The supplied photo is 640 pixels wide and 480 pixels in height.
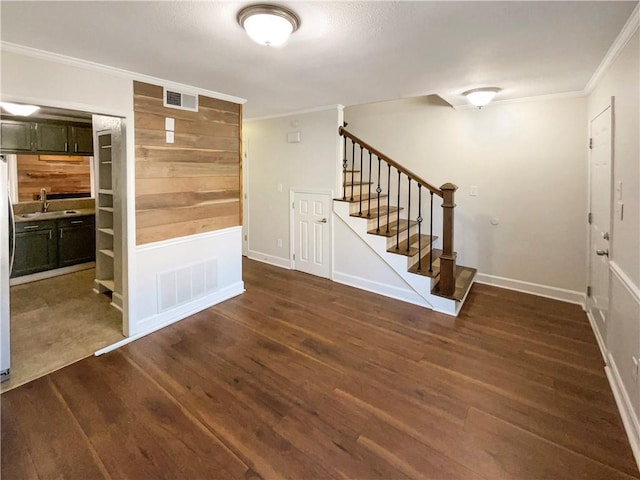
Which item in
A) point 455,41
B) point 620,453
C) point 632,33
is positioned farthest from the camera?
point 455,41

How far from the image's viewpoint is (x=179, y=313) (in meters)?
3.43

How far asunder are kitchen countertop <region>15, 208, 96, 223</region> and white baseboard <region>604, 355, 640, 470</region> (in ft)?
20.2

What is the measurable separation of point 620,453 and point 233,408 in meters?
2.19

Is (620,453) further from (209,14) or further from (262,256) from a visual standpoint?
(262,256)

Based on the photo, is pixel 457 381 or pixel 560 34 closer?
pixel 560 34

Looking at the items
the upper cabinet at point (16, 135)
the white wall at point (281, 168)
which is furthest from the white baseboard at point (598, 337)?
the upper cabinet at point (16, 135)

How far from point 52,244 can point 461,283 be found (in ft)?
18.0

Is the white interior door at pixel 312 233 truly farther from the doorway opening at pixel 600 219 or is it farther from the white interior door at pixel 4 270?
the white interior door at pixel 4 270

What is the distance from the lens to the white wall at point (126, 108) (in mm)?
2301

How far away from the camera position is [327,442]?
1.84 metres

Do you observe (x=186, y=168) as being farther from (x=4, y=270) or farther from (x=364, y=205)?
(x=364, y=205)

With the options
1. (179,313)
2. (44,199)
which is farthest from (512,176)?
(44,199)

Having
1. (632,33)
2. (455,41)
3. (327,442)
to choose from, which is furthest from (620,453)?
(455,41)

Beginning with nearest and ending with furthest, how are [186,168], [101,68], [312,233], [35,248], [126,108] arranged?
[101,68] → [126,108] → [186,168] → [35,248] → [312,233]
